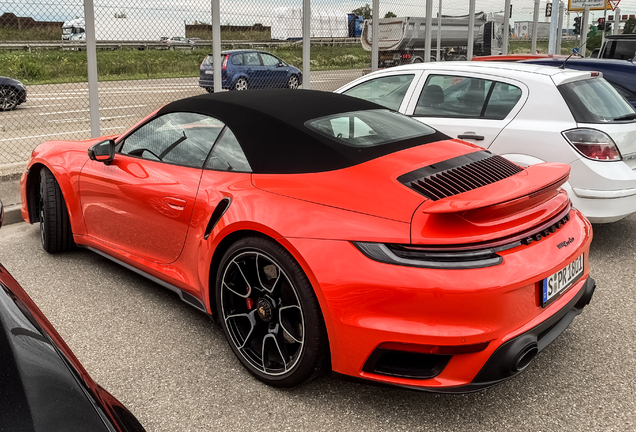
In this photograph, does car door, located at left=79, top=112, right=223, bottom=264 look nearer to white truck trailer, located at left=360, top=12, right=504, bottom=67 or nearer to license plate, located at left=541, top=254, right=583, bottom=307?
license plate, located at left=541, top=254, right=583, bottom=307

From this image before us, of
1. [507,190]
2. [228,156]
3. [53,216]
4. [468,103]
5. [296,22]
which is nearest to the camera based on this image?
[507,190]

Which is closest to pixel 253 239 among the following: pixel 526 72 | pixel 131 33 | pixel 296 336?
pixel 296 336

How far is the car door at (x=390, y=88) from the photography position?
5.74 metres

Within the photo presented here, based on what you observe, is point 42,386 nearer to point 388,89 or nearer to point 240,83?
point 388,89

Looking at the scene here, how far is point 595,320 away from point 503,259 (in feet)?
5.42

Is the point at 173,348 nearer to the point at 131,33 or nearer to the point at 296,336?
the point at 296,336

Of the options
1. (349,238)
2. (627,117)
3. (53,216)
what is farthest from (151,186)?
(627,117)

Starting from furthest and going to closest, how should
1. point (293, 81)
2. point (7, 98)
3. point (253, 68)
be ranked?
1. point (253, 68)
2. point (293, 81)
3. point (7, 98)

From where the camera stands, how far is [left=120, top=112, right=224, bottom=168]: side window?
329 cm

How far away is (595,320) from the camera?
Result: 3559mm

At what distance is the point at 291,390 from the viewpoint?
281 centimetres

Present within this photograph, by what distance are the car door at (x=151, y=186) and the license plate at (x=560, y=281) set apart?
181 centimetres

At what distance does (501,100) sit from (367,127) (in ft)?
7.73

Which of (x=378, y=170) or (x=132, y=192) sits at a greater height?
(x=378, y=170)
